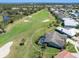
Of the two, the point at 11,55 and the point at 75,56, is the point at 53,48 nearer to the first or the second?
the point at 75,56

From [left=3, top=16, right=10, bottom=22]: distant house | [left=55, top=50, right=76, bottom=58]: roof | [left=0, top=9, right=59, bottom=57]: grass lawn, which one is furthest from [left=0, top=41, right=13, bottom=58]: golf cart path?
[left=55, top=50, right=76, bottom=58]: roof

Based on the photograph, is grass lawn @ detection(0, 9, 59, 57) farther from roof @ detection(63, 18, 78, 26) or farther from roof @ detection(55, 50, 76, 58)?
roof @ detection(63, 18, 78, 26)

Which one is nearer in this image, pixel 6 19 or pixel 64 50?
pixel 64 50

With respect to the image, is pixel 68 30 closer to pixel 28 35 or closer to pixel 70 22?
pixel 70 22

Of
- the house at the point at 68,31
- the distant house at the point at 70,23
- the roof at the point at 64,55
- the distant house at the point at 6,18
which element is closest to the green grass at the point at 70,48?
the roof at the point at 64,55

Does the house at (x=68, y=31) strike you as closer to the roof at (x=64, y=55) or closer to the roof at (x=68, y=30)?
the roof at (x=68, y=30)

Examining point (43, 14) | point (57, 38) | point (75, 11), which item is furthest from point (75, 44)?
point (43, 14)
